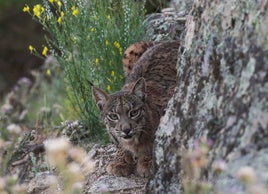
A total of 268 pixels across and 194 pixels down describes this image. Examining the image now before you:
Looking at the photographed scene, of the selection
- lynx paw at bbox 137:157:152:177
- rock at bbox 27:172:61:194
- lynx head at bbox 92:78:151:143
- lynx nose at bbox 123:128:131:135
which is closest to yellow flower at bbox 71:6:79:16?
lynx head at bbox 92:78:151:143

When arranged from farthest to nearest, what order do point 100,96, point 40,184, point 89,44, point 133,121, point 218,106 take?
point 89,44, point 40,184, point 100,96, point 133,121, point 218,106

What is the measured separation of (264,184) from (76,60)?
3757mm

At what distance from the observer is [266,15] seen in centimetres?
399

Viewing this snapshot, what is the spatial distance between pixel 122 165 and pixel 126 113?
363 millimetres

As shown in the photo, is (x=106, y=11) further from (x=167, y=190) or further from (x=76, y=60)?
(x=167, y=190)

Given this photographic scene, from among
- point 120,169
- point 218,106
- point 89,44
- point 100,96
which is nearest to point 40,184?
point 120,169

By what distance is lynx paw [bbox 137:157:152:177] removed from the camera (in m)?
5.62

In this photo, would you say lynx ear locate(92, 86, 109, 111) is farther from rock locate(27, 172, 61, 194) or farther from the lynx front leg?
rock locate(27, 172, 61, 194)

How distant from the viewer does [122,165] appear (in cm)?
579

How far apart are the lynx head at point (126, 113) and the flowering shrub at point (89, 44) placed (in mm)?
1000

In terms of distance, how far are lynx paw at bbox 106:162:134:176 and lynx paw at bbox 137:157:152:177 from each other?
4.1 inches

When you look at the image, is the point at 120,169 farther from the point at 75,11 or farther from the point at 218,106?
the point at 218,106

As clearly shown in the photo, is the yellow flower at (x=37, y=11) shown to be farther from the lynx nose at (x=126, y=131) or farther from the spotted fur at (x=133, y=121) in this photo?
the lynx nose at (x=126, y=131)

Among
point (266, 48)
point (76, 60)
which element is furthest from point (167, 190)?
point (76, 60)
